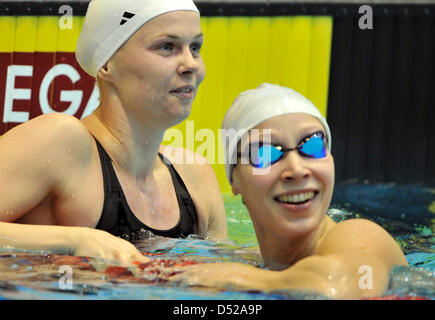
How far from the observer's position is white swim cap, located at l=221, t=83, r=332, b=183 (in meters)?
1.84

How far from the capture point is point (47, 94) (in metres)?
4.96

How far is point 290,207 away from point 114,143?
99 centimetres

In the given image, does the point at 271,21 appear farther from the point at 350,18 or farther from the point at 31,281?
the point at 31,281

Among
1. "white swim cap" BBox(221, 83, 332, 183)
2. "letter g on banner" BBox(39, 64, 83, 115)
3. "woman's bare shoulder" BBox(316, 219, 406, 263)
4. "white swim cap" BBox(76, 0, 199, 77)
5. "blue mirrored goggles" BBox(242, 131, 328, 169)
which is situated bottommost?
"woman's bare shoulder" BBox(316, 219, 406, 263)

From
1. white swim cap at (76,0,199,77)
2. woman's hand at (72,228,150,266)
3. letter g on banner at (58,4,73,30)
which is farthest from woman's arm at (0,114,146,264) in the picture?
letter g on banner at (58,4,73,30)

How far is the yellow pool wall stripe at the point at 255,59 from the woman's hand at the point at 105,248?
292cm

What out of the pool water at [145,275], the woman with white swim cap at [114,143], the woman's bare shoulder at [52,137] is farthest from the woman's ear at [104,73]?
the pool water at [145,275]

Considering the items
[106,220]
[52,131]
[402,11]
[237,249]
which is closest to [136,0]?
[52,131]

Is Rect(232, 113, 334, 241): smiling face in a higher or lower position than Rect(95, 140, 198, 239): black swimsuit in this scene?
higher

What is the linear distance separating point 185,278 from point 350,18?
11.7 feet

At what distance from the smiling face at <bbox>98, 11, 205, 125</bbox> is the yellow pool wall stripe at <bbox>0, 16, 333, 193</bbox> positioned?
8.02 feet

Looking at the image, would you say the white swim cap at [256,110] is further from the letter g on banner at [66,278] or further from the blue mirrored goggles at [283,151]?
the letter g on banner at [66,278]

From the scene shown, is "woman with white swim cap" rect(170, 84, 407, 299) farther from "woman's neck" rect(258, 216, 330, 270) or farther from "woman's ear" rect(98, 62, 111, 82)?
"woman's ear" rect(98, 62, 111, 82)

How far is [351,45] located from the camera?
4934 millimetres
